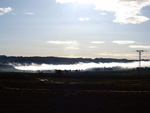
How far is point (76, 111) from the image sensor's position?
17047 mm

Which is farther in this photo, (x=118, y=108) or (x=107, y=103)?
(x=107, y=103)

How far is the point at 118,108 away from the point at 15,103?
27.3 ft

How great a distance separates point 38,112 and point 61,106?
10.1 feet

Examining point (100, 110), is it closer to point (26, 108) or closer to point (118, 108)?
point (118, 108)

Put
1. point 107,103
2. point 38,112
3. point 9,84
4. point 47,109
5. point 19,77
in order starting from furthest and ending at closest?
point 19,77 → point 9,84 → point 107,103 → point 47,109 → point 38,112

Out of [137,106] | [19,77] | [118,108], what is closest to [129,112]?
[118,108]

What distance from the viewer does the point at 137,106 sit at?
19328 millimetres

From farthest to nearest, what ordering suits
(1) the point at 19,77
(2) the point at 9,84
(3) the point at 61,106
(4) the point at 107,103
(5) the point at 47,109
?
(1) the point at 19,77
(2) the point at 9,84
(4) the point at 107,103
(3) the point at 61,106
(5) the point at 47,109

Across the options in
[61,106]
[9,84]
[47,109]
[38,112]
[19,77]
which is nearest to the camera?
[38,112]

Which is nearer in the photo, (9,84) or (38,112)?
(38,112)

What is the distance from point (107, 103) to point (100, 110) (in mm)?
3185

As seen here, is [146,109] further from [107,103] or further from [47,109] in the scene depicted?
[47,109]

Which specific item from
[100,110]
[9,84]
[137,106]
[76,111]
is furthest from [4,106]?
[9,84]

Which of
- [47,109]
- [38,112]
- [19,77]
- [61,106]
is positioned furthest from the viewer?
[19,77]
